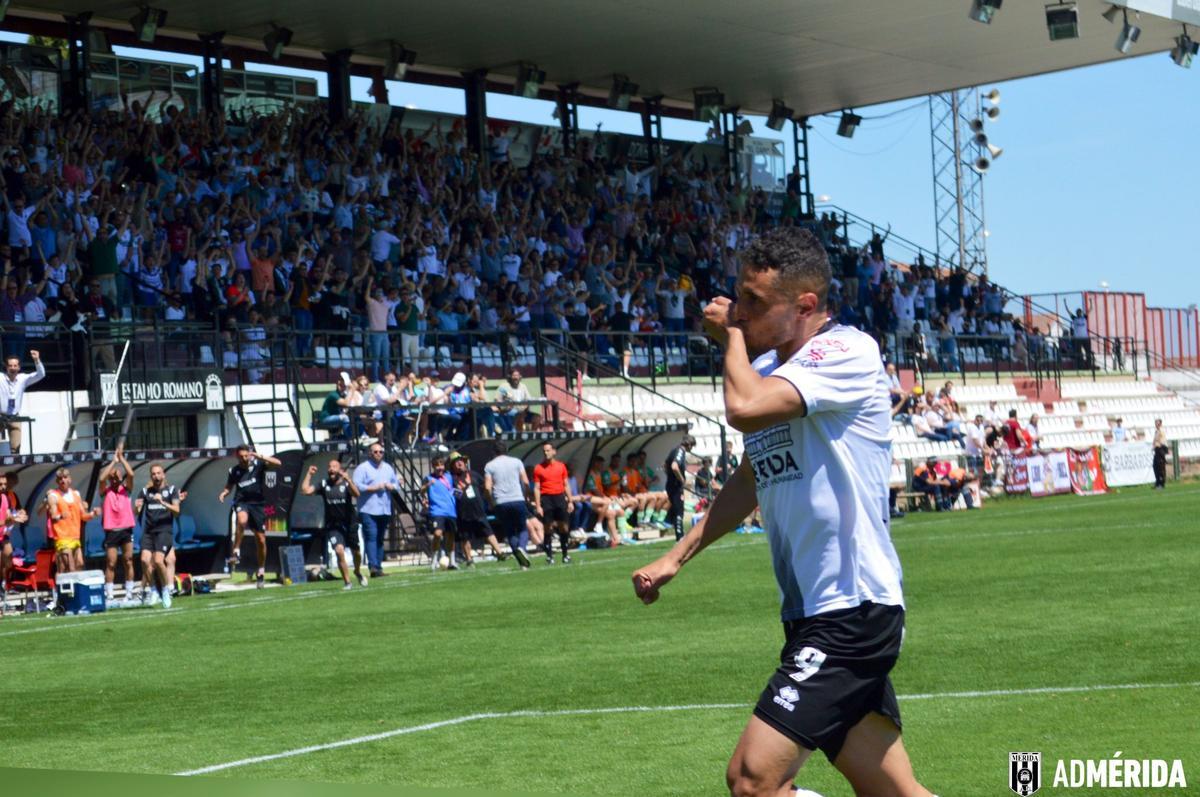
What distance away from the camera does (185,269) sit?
29.2 meters

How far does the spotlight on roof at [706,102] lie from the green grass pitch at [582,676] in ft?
87.4

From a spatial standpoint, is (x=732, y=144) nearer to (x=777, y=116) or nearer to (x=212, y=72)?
(x=777, y=116)

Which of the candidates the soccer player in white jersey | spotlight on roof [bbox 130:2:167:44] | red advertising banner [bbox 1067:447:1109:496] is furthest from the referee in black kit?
the soccer player in white jersey

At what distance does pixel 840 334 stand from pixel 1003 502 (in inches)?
1267

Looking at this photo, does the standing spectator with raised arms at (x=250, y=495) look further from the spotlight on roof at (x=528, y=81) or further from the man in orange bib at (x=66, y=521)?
the spotlight on roof at (x=528, y=81)

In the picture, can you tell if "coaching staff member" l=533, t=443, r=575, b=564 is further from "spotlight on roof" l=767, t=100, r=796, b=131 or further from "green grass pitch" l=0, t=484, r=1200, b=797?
"spotlight on roof" l=767, t=100, r=796, b=131

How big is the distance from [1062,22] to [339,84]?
51.1 feet

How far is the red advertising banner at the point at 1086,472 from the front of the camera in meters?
38.2

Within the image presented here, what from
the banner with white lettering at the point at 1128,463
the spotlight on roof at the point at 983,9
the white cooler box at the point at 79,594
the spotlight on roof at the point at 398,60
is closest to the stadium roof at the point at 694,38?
the spotlight on roof at the point at 398,60

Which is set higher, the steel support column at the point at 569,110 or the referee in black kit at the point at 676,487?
the steel support column at the point at 569,110

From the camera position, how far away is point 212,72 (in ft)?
121

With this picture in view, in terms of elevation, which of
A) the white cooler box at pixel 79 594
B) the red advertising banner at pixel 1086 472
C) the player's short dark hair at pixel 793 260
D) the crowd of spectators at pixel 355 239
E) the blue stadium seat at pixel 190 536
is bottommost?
the red advertising banner at pixel 1086 472

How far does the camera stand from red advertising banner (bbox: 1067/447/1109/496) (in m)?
38.2

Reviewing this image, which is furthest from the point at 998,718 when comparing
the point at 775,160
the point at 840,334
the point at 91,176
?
the point at 775,160
